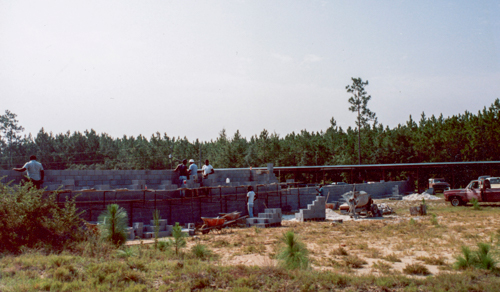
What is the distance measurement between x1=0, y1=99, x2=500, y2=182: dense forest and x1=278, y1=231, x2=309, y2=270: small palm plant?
126 feet

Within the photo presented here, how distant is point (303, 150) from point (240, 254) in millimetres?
56115

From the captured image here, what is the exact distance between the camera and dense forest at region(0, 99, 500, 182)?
166ft

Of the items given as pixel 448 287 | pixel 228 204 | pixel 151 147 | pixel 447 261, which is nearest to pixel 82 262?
pixel 448 287

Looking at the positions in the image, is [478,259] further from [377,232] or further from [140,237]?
[140,237]

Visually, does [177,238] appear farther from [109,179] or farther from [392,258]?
[109,179]

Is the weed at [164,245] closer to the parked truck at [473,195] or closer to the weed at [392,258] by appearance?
the weed at [392,258]

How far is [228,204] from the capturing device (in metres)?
20.4

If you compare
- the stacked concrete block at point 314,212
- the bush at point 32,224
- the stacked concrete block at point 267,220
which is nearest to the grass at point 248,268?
the bush at point 32,224

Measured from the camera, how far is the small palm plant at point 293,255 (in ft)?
26.7

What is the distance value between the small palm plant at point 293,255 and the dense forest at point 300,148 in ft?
126

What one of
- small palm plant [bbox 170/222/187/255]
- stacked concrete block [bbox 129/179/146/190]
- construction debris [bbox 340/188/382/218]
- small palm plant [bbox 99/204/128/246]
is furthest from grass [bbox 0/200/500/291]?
stacked concrete block [bbox 129/179/146/190]

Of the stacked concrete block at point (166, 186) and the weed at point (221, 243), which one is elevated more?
the stacked concrete block at point (166, 186)

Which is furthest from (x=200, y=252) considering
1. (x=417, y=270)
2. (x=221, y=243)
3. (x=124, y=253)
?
(x=417, y=270)

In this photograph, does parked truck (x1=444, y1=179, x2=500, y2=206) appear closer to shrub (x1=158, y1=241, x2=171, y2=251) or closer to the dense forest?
shrub (x1=158, y1=241, x2=171, y2=251)
